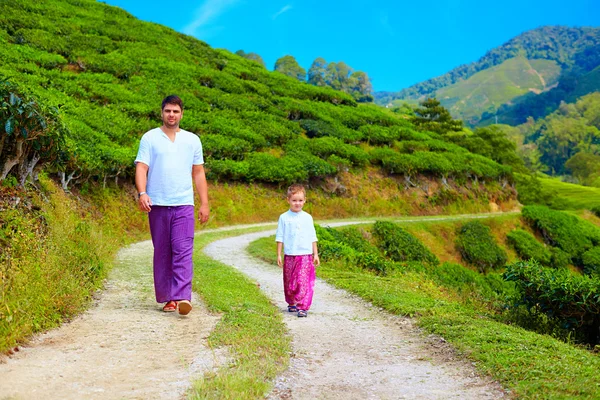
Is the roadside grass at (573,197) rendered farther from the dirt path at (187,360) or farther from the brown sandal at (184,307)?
the brown sandal at (184,307)

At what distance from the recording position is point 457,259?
28.6 meters

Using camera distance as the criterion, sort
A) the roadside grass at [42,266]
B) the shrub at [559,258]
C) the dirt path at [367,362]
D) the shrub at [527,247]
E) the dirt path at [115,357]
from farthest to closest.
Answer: the shrub at [559,258] → the shrub at [527,247] → the roadside grass at [42,266] → the dirt path at [367,362] → the dirt path at [115,357]

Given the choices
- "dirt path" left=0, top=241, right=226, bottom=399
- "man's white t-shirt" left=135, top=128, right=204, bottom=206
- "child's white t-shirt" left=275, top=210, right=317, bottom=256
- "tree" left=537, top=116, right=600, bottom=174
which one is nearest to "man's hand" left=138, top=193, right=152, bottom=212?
"man's white t-shirt" left=135, top=128, right=204, bottom=206

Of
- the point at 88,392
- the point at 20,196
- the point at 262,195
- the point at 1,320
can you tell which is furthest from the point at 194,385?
the point at 262,195

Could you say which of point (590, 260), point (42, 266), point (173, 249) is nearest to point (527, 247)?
point (590, 260)

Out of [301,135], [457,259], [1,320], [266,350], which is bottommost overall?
[457,259]

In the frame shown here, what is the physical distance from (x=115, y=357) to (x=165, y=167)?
2682 mm

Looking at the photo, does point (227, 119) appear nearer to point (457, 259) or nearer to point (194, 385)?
point (457, 259)

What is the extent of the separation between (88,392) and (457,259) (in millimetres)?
26579

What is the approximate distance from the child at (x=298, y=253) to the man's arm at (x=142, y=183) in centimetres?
210

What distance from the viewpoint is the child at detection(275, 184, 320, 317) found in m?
7.87

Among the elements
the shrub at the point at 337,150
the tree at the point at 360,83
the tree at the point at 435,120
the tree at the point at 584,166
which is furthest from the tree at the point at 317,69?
the shrub at the point at 337,150

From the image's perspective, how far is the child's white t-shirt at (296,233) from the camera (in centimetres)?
794

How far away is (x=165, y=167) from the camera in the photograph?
22.6 feet
